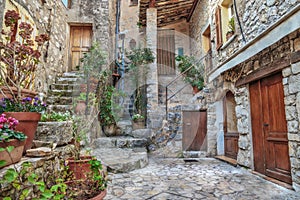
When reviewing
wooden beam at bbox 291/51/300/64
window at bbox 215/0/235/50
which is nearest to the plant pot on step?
wooden beam at bbox 291/51/300/64

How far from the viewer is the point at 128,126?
6316 millimetres

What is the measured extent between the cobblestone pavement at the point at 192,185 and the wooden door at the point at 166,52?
5917 millimetres

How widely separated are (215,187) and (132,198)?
1.36 m

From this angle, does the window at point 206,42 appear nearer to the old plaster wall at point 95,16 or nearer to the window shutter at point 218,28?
the window shutter at point 218,28

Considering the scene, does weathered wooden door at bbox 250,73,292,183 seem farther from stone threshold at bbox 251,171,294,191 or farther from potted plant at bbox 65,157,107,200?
potted plant at bbox 65,157,107,200

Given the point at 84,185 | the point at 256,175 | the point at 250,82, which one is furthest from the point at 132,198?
the point at 250,82

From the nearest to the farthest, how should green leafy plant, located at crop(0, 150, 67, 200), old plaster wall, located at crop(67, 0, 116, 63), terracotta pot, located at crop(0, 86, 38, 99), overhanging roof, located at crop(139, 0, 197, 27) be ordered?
green leafy plant, located at crop(0, 150, 67, 200) → terracotta pot, located at crop(0, 86, 38, 99) → old plaster wall, located at crop(67, 0, 116, 63) → overhanging roof, located at crop(139, 0, 197, 27)

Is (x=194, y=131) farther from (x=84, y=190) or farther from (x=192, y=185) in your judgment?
(x=84, y=190)

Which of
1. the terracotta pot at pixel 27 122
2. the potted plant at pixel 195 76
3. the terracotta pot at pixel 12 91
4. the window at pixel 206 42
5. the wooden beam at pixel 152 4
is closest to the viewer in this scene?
the terracotta pot at pixel 27 122

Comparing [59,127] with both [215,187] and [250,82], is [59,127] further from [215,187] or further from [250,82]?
[250,82]

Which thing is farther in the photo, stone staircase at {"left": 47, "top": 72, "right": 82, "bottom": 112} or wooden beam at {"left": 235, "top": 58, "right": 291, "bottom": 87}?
stone staircase at {"left": 47, "top": 72, "right": 82, "bottom": 112}

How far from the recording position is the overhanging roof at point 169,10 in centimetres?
770

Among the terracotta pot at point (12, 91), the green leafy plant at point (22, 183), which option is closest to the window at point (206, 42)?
the terracotta pot at point (12, 91)

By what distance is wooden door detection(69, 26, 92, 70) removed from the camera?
6.98 m
